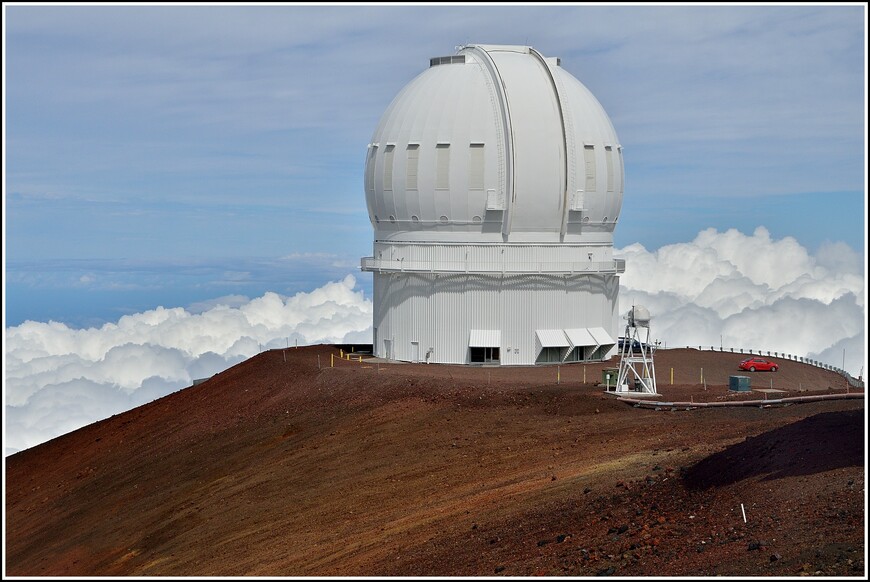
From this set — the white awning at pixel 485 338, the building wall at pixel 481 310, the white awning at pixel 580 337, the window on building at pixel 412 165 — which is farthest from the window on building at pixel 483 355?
the window on building at pixel 412 165

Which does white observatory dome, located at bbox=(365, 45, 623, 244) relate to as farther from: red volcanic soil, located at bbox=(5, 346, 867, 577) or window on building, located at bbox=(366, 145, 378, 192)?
red volcanic soil, located at bbox=(5, 346, 867, 577)

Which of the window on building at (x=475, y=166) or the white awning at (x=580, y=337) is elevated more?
the window on building at (x=475, y=166)

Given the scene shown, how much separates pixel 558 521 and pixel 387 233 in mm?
24235

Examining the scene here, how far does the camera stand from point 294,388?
42.1 meters

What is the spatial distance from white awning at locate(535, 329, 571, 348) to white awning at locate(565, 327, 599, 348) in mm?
244

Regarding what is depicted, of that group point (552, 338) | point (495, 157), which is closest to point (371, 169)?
point (495, 157)

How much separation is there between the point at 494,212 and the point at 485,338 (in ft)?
15.1

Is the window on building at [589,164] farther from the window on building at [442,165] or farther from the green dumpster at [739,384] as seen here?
the green dumpster at [739,384]

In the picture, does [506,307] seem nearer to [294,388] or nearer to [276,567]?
[294,388]

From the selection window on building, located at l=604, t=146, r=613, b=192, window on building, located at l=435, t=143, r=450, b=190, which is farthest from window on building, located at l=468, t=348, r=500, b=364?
window on building, located at l=604, t=146, r=613, b=192

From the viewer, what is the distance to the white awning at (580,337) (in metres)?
45.7

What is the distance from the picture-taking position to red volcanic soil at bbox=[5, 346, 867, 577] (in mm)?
22234

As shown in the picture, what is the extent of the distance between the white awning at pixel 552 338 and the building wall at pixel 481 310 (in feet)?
0.78

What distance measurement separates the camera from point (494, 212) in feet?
147
